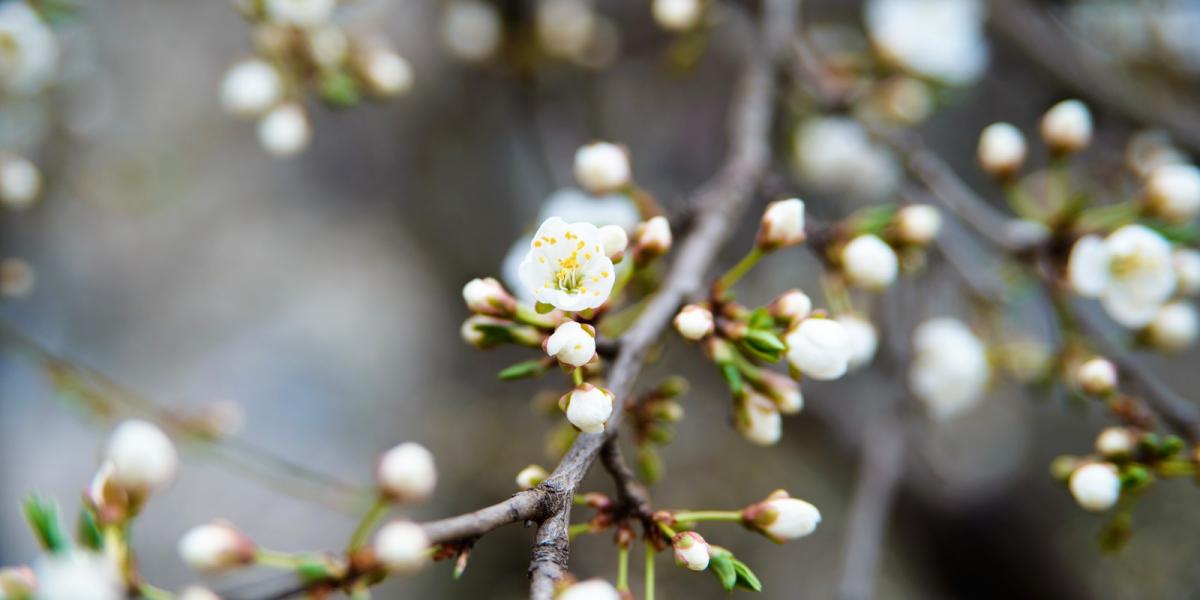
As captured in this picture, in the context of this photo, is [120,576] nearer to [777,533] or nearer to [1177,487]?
[777,533]

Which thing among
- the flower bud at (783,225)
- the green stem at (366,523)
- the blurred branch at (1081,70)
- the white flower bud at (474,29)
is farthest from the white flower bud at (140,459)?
the blurred branch at (1081,70)

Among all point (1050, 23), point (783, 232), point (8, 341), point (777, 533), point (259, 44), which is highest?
point (1050, 23)

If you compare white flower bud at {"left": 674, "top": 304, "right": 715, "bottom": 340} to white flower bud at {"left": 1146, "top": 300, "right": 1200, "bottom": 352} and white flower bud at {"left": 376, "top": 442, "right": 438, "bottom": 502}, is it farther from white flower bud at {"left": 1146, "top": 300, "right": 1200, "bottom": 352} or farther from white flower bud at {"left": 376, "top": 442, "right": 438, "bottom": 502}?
white flower bud at {"left": 1146, "top": 300, "right": 1200, "bottom": 352}

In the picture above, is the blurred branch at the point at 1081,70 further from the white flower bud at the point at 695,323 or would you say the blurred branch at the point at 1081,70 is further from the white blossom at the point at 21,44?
the white blossom at the point at 21,44

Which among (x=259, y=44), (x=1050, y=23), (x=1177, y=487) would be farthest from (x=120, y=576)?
(x=1050, y=23)

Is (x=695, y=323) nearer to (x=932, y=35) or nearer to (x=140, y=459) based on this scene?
(x=140, y=459)

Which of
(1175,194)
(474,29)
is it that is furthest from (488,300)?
(474,29)
